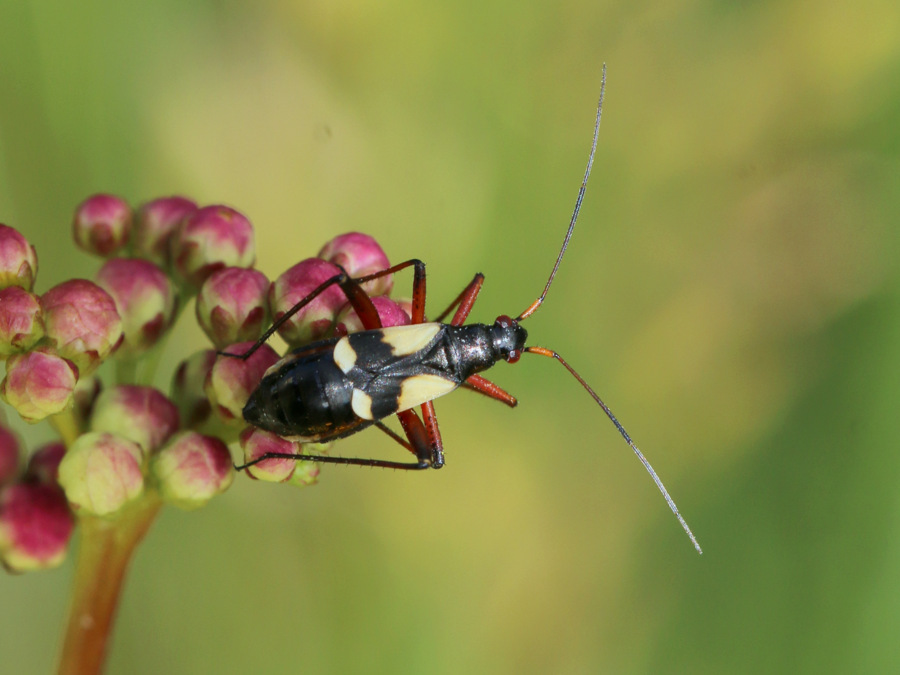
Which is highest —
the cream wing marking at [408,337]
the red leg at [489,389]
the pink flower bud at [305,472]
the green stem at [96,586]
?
the cream wing marking at [408,337]

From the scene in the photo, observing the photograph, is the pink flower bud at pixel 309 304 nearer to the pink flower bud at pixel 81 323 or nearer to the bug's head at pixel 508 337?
the pink flower bud at pixel 81 323

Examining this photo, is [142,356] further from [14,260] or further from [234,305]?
[14,260]

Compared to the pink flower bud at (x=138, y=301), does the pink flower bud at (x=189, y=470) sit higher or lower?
lower

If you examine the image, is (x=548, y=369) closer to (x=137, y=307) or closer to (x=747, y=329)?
(x=747, y=329)

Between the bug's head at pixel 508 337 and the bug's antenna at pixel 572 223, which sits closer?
the bug's head at pixel 508 337

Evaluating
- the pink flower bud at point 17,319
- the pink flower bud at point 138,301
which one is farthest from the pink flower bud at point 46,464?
the pink flower bud at point 17,319
